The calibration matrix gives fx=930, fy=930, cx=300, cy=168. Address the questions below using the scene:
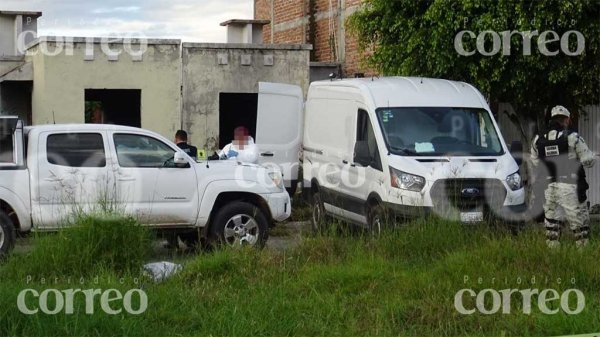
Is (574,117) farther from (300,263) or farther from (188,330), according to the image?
(188,330)

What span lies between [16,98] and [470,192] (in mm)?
14561

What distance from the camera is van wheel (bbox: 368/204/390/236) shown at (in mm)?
12352

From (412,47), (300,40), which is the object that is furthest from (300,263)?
(300,40)

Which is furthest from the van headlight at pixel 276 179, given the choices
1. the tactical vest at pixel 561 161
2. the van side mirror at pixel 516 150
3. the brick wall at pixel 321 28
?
the brick wall at pixel 321 28

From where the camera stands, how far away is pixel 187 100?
69.1 ft

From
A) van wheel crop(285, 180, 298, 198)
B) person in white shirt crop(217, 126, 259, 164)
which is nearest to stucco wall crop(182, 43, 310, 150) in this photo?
van wheel crop(285, 180, 298, 198)

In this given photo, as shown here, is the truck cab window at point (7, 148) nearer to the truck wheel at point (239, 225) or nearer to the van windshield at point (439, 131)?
the truck wheel at point (239, 225)

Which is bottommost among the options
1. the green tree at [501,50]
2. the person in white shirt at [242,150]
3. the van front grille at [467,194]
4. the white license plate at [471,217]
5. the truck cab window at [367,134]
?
the white license plate at [471,217]

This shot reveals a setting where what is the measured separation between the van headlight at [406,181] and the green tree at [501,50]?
4.46 meters

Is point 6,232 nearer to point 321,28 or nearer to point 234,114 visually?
point 234,114

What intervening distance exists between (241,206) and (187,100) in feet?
27.8

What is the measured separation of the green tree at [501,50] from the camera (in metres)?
15.7

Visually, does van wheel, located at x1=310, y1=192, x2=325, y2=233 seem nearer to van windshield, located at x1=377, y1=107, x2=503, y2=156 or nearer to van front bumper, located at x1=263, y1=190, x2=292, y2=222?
van front bumper, located at x1=263, y1=190, x2=292, y2=222

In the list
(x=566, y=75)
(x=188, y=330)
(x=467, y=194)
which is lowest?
(x=188, y=330)
